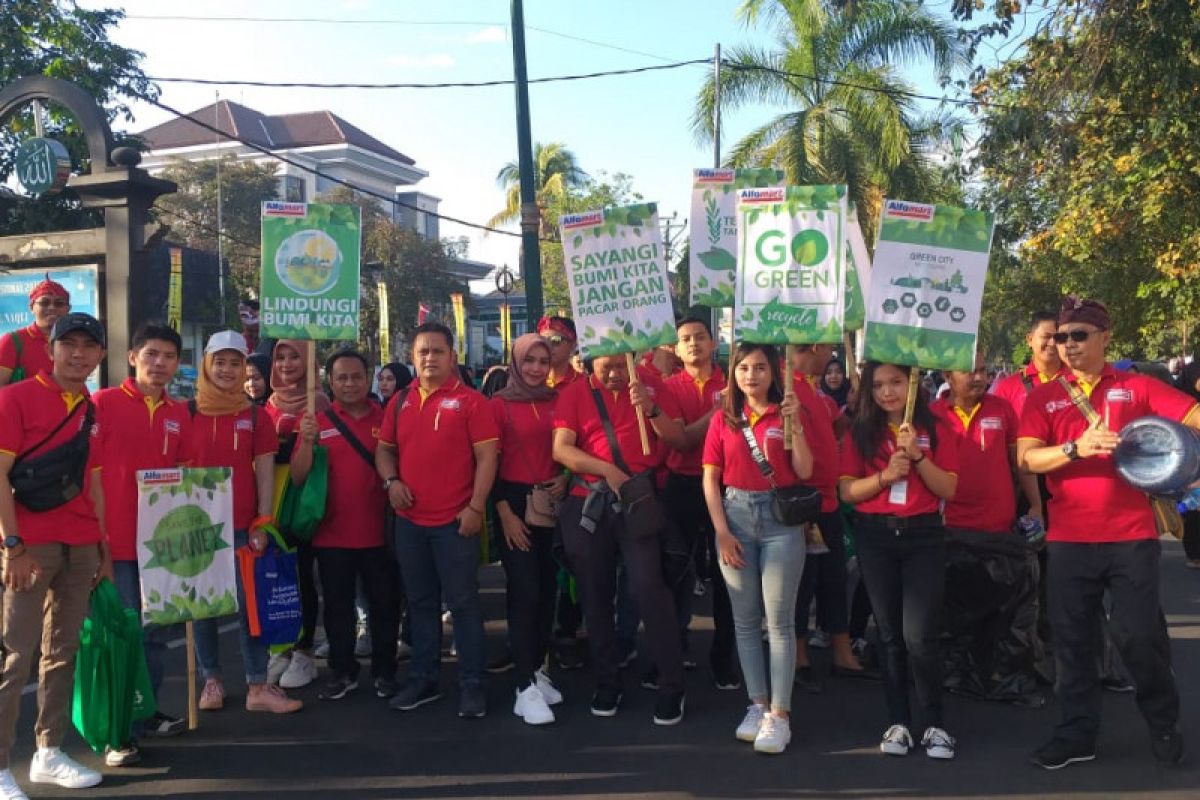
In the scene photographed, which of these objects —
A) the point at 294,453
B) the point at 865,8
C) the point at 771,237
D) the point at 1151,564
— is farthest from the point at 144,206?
the point at 865,8

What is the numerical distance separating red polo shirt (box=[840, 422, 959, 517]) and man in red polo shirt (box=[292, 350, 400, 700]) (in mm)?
2643

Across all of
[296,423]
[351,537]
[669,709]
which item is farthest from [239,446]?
[669,709]

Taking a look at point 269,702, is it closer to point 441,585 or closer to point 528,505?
point 441,585

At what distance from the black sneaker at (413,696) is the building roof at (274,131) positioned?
80.2m

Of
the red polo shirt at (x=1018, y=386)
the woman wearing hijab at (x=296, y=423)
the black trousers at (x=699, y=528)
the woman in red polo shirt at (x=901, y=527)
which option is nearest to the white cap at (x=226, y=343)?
the woman wearing hijab at (x=296, y=423)

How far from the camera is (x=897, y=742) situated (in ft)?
16.9

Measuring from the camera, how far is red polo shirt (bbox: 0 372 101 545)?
4.70 meters

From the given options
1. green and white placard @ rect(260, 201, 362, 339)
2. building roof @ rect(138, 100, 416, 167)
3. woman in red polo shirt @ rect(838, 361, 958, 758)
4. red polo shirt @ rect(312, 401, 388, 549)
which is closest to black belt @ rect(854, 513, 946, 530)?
woman in red polo shirt @ rect(838, 361, 958, 758)

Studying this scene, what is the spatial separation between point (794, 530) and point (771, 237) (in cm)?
143

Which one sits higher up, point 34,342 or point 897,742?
point 34,342

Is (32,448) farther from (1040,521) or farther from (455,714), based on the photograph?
(1040,521)

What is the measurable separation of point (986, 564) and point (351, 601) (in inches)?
139

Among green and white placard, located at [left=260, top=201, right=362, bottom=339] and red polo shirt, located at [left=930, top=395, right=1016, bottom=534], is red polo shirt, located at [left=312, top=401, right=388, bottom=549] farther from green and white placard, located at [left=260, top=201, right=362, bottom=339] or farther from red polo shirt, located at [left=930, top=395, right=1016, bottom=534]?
red polo shirt, located at [left=930, top=395, right=1016, bottom=534]

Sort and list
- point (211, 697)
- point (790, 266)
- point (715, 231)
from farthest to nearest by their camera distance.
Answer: point (715, 231) < point (211, 697) < point (790, 266)
